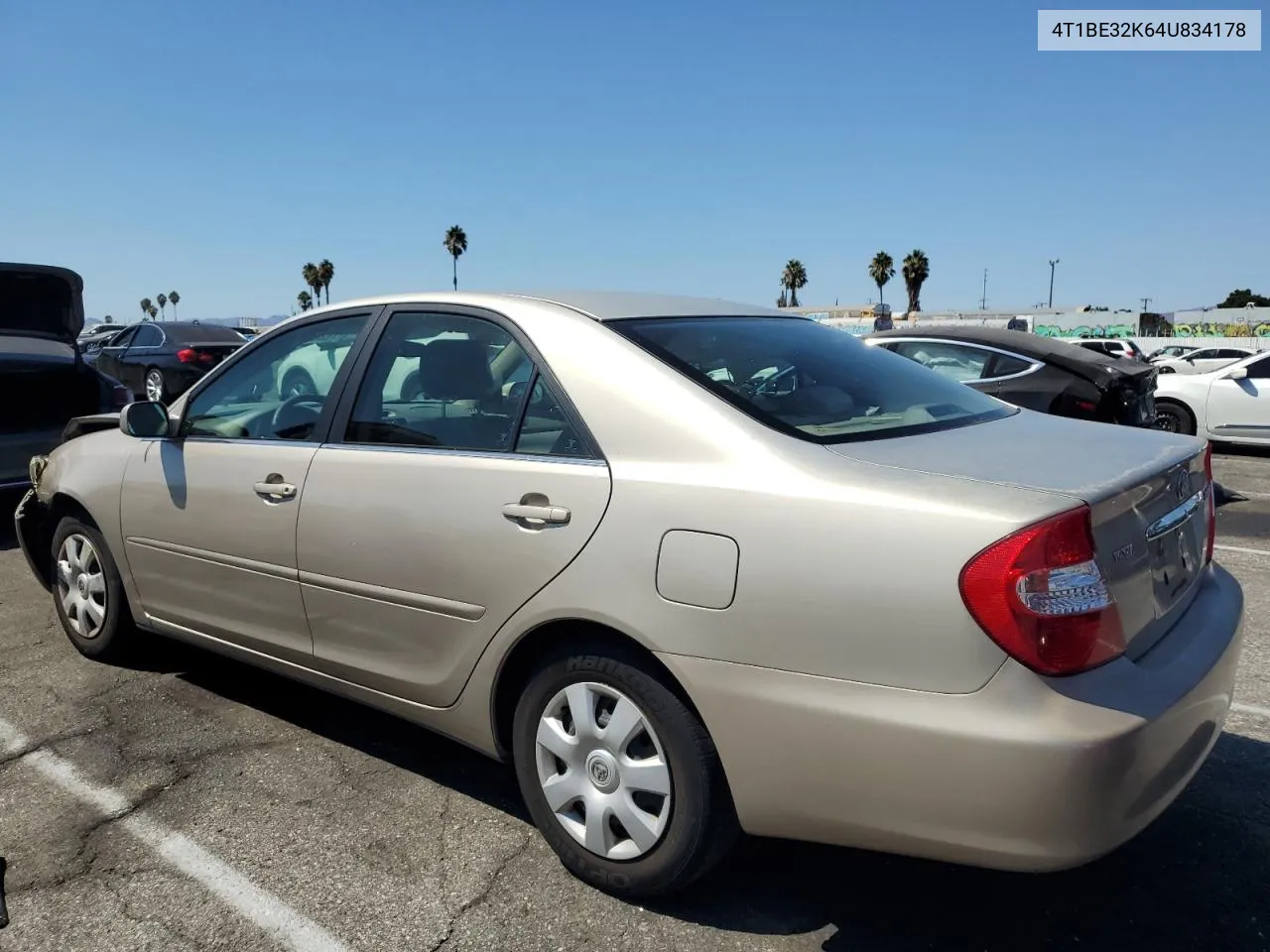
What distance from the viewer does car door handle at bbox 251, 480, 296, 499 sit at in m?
3.29

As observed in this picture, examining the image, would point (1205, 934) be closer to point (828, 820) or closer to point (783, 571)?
point (828, 820)

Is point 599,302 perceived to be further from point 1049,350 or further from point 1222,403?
point 1222,403

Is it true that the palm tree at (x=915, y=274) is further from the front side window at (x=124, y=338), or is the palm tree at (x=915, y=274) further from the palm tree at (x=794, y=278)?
the front side window at (x=124, y=338)

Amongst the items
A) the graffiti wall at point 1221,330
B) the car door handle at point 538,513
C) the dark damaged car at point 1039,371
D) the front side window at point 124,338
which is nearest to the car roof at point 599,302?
the car door handle at point 538,513

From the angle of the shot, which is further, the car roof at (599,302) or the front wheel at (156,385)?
the front wheel at (156,385)

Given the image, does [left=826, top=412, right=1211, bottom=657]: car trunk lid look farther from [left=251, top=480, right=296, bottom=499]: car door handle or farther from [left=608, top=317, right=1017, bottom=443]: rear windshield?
[left=251, top=480, right=296, bottom=499]: car door handle

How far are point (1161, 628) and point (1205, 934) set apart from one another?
0.80 meters

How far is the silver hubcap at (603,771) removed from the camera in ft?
8.15

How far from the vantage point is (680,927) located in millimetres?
2535

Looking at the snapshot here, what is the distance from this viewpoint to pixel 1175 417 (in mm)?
12523

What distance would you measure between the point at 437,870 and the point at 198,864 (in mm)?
673

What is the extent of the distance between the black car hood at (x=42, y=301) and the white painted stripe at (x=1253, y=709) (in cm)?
786

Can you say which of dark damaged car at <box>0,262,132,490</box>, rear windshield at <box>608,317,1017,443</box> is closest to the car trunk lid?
rear windshield at <box>608,317,1017,443</box>

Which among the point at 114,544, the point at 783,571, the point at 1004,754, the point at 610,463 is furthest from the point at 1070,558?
the point at 114,544
